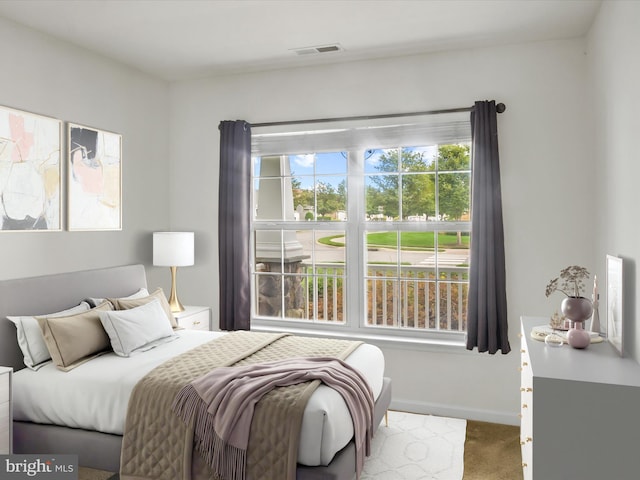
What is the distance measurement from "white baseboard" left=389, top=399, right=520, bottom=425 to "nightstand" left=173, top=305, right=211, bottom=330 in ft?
5.73

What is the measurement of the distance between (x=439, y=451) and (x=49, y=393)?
7.86 ft

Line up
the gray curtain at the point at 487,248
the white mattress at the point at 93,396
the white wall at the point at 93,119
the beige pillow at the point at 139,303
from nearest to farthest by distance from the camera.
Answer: the white mattress at the point at 93,396
the white wall at the point at 93,119
the beige pillow at the point at 139,303
the gray curtain at the point at 487,248

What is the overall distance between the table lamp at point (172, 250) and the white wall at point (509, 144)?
1304 millimetres

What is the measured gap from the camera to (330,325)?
14.3ft

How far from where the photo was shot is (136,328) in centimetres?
327

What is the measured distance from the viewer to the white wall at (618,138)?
2342mm

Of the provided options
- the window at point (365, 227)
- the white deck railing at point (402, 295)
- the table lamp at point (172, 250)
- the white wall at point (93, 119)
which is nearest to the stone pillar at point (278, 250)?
the window at point (365, 227)

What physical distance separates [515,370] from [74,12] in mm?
3917

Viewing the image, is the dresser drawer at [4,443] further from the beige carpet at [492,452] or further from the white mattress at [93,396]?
the beige carpet at [492,452]

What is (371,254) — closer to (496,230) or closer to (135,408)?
(496,230)

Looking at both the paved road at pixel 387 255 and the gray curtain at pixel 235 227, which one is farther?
the gray curtain at pixel 235 227

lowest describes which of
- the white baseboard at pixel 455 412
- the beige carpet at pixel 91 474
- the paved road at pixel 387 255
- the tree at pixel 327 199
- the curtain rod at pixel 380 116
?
the beige carpet at pixel 91 474

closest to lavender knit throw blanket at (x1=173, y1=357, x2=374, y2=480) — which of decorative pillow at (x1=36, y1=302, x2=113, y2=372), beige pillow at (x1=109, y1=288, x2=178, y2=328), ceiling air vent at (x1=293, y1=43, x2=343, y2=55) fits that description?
decorative pillow at (x1=36, y1=302, x2=113, y2=372)

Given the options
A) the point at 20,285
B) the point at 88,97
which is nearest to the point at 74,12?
the point at 88,97
